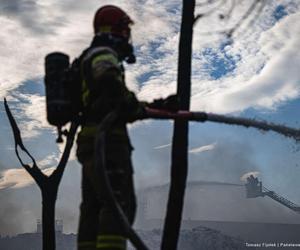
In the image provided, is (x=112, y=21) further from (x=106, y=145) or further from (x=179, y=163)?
(x=179, y=163)

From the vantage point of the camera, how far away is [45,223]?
11.9 meters

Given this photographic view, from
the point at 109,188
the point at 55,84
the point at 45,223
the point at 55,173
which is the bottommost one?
the point at 45,223

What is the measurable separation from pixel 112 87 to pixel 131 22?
0.85 m

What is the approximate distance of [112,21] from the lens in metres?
4.58

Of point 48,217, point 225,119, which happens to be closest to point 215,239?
point 48,217

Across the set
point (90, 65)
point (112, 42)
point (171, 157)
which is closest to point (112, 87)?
point (90, 65)

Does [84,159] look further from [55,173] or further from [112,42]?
[55,173]

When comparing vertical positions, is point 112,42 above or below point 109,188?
above

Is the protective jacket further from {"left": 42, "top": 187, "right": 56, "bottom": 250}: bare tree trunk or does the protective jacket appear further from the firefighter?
{"left": 42, "top": 187, "right": 56, "bottom": 250}: bare tree trunk

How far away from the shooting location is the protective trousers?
4031mm

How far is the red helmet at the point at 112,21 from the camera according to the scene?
4574 mm

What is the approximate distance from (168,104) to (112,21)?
92 cm

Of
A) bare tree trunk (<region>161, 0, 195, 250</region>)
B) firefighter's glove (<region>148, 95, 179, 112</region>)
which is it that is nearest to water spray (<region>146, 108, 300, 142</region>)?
firefighter's glove (<region>148, 95, 179, 112</region>)

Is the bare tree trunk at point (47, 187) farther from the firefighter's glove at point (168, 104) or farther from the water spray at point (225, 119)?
the firefighter's glove at point (168, 104)
